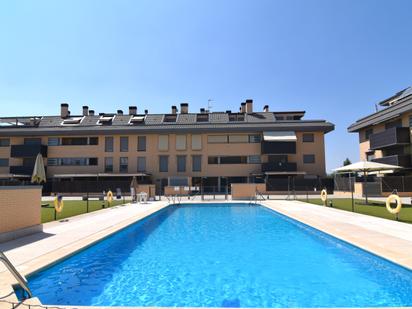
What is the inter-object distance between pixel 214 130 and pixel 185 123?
4921mm

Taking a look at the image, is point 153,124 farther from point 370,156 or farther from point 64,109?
point 370,156

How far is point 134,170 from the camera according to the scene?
1540 inches

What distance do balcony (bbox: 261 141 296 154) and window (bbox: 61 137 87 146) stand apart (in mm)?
25168

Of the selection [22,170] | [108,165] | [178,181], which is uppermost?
[108,165]

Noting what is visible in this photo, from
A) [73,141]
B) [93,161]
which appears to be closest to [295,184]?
[93,161]

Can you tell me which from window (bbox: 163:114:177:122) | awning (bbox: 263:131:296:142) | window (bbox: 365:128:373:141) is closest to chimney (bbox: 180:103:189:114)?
window (bbox: 163:114:177:122)

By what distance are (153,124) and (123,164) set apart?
6968mm

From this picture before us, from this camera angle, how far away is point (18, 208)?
9.55 metres

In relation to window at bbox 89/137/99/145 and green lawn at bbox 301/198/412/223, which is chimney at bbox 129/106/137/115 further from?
green lawn at bbox 301/198/412/223

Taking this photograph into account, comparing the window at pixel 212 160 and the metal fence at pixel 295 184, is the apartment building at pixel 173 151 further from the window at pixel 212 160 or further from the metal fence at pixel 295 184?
the metal fence at pixel 295 184

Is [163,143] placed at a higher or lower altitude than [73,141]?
lower

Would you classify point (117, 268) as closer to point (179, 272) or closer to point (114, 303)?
point (179, 272)

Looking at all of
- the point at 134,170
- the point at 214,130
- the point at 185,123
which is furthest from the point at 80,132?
the point at 214,130

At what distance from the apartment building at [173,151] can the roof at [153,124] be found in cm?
13
